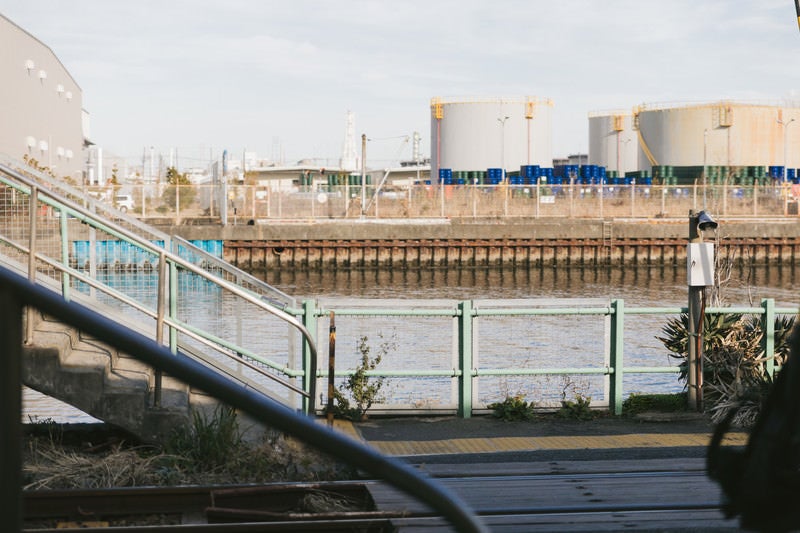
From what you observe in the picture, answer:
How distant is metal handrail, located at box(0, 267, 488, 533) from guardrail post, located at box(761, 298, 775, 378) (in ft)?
36.4

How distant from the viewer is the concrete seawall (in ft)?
164

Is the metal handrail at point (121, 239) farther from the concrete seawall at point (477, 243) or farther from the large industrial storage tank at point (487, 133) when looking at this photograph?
the large industrial storage tank at point (487, 133)

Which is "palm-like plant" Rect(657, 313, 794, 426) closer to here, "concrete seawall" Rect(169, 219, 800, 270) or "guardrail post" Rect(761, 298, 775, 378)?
"guardrail post" Rect(761, 298, 775, 378)

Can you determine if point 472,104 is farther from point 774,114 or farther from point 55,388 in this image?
point 55,388

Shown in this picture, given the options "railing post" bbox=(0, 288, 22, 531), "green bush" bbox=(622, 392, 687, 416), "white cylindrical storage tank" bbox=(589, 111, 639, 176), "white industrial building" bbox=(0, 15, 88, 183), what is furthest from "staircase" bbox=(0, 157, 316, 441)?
"white cylindrical storage tank" bbox=(589, 111, 639, 176)

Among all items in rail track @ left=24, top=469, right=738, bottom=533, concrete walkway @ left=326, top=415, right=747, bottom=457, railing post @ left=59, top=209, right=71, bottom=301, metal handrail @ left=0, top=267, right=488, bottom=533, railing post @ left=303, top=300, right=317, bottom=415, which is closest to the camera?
A: metal handrail @ left=0, top=267, right=488, bottom=533

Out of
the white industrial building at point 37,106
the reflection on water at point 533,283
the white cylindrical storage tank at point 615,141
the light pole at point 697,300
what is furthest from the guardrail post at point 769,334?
the white cylindrical storage tank at point 615,141

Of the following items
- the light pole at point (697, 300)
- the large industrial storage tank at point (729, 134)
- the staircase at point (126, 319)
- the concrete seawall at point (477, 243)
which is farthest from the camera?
the large industrial storage tank at point (729, 134)

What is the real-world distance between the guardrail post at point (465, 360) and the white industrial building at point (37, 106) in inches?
1175

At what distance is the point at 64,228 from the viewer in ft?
32.8

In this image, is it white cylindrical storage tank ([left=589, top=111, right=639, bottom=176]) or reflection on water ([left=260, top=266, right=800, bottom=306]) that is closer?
reflection on water ([left=260, top=266, right=800, bottom=306])

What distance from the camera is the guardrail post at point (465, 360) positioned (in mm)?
12094

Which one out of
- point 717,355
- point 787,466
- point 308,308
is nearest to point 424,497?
point 787,466

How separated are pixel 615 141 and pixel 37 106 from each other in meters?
53.2
